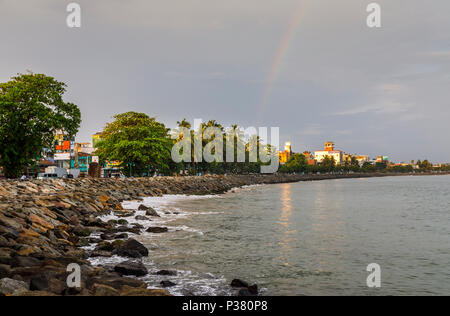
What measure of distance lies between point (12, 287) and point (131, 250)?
6.30 metres

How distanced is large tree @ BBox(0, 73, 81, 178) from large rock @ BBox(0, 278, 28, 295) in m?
31.1

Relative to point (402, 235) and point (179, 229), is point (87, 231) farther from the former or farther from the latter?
point (402, 235)

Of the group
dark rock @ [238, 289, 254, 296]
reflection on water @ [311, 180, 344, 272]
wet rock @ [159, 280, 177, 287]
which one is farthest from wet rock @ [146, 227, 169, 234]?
dark rock @ [238, 289, 254, 296]

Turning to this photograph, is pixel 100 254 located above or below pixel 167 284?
above

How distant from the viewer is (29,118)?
3788 centimetres

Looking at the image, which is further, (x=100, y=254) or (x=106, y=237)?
(x=106, y=237)

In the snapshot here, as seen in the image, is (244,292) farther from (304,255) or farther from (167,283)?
(304,255)

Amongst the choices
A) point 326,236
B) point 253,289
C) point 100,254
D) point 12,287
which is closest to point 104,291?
point 12,287

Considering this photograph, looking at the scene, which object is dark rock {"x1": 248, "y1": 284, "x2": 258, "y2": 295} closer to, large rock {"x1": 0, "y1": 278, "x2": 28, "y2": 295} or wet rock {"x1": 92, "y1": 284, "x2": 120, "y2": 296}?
wet rock {"x1": 92, "y1": 284, "x2": 120, "y2": 296}

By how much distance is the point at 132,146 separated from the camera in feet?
204

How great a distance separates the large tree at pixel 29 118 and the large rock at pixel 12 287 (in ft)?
102

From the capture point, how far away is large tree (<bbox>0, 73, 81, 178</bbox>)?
3669 cm
